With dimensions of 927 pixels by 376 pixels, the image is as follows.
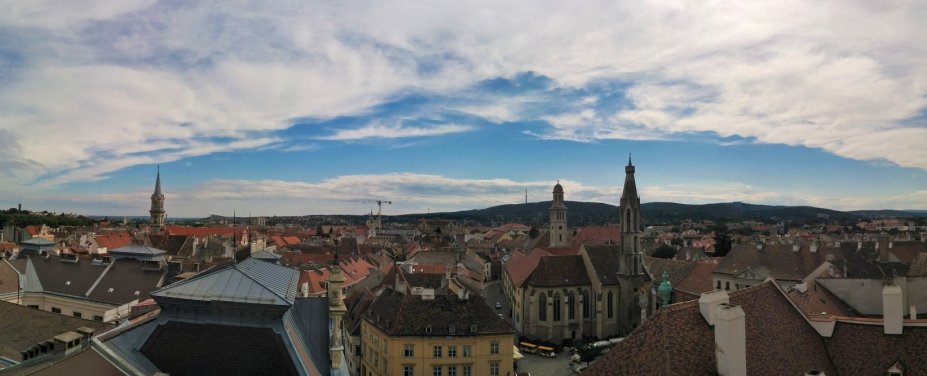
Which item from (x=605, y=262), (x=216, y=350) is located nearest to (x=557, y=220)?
(x=605, y=262)

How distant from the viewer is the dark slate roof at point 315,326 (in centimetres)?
2012

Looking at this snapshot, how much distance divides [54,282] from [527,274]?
4640 cm

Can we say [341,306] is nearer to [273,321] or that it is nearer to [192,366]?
[273,321]

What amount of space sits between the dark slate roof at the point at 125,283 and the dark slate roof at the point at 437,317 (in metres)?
18.6

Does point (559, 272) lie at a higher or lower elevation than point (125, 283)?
lower

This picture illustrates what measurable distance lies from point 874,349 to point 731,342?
21.5 ft

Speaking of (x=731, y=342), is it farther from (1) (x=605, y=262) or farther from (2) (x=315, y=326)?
(1) (x=605, y=262)

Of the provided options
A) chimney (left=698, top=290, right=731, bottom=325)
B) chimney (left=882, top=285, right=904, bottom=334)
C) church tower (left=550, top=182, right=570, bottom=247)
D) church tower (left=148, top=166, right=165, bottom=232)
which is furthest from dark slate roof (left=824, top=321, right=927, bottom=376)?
church tower (left=148, top=166, right=165, bottom=232)

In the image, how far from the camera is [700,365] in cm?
1591

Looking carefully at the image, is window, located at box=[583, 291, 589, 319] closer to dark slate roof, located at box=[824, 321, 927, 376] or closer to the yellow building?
the yellow building

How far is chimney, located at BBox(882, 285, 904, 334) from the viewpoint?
60.0 feet

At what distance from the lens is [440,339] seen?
41094 millimetres

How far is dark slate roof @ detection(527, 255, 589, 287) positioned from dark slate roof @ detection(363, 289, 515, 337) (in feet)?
73.0

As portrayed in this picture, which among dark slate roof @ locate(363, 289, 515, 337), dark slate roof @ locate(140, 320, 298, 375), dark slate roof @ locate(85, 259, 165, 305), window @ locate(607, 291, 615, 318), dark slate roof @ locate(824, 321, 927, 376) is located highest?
dark slate roof @ locate(140, 320, 298, 375)
